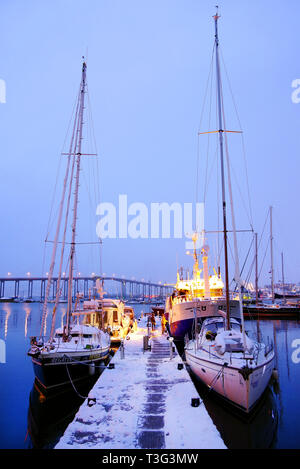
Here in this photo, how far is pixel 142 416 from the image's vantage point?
31.8 feet

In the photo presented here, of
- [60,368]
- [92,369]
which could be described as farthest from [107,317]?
[60,368]

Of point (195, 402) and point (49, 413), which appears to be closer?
point (195, 402)

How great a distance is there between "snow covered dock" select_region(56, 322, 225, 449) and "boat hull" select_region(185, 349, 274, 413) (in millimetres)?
1210

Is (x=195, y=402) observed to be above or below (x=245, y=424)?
above

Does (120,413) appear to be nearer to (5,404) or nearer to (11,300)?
(5,404)

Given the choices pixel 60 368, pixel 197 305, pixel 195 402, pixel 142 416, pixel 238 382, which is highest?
pixel 197 305

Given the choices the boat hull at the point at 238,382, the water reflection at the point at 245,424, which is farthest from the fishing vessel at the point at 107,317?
the water reflection at the point at 245,424

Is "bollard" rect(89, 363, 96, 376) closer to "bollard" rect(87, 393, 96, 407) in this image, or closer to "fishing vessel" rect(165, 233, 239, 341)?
"bollard" rect(87, 393, 96, 407)

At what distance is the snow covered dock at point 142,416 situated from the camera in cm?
803

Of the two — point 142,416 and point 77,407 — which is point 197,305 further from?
point 142,416

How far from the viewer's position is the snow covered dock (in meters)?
8.03

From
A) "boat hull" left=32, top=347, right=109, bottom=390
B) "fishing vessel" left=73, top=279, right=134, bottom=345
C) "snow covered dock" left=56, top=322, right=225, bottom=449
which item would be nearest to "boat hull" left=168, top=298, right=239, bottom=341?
"fishing vessel" left=73, top=279, right=134, bottom=345

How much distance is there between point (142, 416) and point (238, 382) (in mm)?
4011

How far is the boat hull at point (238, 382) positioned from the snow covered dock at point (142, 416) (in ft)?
3.97
